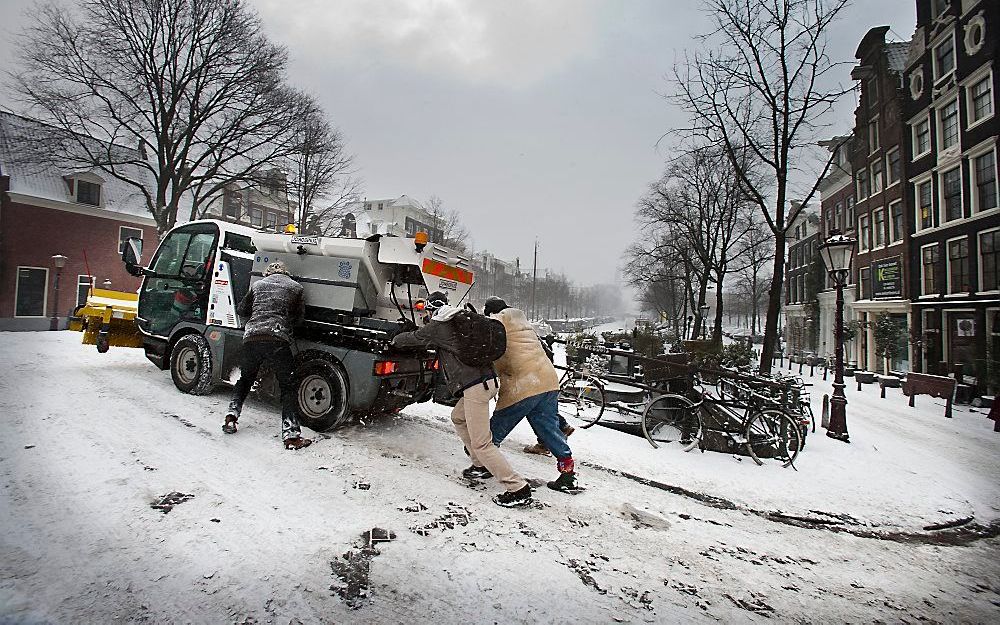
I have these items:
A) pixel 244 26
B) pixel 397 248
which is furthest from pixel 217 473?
pixel 244 26

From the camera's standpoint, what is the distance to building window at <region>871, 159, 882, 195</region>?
630cm

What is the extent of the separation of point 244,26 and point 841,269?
1785 centimetres

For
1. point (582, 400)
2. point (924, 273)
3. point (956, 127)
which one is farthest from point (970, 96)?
point (582, 400)

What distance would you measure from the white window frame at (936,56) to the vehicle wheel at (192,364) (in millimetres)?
8738

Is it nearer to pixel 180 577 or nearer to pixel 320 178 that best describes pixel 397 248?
pixel 180 577

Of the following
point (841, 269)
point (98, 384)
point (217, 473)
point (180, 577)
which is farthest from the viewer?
point (841, 269)

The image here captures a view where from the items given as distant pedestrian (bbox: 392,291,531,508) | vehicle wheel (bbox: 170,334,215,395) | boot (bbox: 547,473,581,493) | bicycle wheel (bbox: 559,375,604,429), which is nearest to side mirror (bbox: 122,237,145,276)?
vehicle wheel (bbox: 170,334,215,395)

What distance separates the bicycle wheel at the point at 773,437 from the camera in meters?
5.24

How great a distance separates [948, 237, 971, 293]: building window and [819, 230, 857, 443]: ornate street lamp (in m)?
3.23

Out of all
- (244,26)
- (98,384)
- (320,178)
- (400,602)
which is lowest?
(400,602)

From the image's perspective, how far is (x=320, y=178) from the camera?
1734 cm

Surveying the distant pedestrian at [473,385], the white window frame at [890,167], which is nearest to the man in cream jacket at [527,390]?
the distant pedestrian at [473,385]

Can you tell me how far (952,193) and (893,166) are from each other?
5.89 ft

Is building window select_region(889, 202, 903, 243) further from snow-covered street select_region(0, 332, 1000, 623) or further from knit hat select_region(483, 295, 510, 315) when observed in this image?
knit hat select_region(483, 295, 510, 315)
